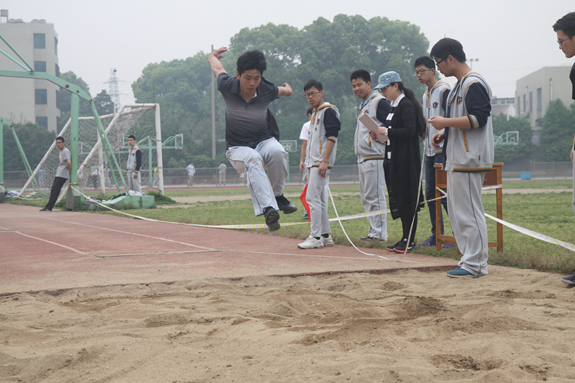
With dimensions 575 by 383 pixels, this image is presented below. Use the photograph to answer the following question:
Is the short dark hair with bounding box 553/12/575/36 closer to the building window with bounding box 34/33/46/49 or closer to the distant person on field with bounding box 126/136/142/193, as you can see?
the distant person on field with bounding box 126/136/142/193

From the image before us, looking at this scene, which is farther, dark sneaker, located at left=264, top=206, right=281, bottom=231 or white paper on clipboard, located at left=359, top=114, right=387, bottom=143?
white paper on clipboard, located at left=359, top=114, right=387, bottom=143

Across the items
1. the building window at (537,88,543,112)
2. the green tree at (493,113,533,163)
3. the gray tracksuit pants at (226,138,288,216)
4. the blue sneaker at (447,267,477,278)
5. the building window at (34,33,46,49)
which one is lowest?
the blue sneaker at (447,267,477,278)

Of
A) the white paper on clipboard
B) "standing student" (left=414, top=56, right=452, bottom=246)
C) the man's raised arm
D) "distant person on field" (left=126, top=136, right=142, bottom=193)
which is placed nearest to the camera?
the man's raised arm

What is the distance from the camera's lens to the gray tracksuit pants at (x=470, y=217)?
14.8 feet

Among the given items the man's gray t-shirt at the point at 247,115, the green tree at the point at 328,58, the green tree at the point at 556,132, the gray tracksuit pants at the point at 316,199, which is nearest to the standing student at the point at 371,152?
the gray tracksuit pants at the point at 316,199

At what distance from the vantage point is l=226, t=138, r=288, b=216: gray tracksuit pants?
5293 mm

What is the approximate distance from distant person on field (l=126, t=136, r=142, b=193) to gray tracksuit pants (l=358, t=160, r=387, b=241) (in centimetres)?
1099

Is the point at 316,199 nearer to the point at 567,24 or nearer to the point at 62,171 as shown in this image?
the point at 567,24

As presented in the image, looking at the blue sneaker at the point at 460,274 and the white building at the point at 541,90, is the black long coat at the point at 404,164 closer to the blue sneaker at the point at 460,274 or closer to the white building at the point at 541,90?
the blue sneaker at the point at 460,274

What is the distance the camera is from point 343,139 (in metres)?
54.9

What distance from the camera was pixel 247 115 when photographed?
5.50 m

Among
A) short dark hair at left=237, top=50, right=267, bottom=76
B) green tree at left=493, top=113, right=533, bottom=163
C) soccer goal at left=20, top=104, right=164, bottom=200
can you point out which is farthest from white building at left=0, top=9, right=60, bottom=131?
short dark hair at left=237, top=50, right=267, bottom=76

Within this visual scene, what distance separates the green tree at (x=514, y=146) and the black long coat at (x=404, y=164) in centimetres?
4962

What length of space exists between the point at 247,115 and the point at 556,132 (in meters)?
55.2
